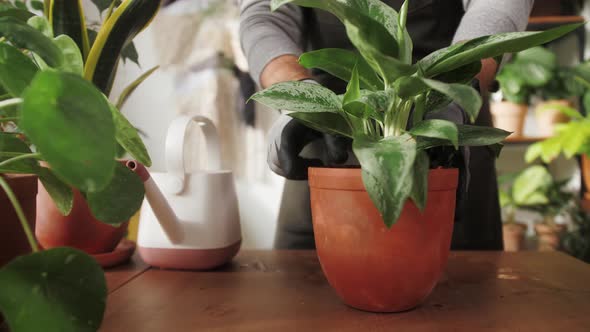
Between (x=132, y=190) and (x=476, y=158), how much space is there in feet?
3.14

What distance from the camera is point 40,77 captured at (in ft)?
0.86

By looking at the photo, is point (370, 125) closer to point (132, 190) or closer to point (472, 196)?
point (132, 190)

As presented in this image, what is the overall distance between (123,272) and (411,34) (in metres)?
0.80

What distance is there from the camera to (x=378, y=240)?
44 centimetres

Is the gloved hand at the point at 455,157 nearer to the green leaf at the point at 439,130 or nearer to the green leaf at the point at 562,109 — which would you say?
the green leaf at the point at 439,130

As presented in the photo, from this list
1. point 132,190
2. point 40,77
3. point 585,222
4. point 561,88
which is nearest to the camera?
point 40,77

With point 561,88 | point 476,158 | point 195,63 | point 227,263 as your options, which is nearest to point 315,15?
point 476,158

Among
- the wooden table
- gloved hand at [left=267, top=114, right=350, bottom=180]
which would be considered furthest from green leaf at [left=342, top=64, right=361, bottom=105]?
the wooden table

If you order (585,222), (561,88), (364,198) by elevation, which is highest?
(561,88)

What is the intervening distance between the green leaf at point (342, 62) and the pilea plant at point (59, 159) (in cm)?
19

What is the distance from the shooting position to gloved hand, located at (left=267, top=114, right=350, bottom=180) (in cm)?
55

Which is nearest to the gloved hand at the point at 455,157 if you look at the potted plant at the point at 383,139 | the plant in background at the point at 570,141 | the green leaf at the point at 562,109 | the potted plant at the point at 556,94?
the potted plant at the point at 383,139

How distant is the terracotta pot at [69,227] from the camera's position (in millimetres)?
698

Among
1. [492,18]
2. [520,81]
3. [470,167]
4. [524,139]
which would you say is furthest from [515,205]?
[492,18]
